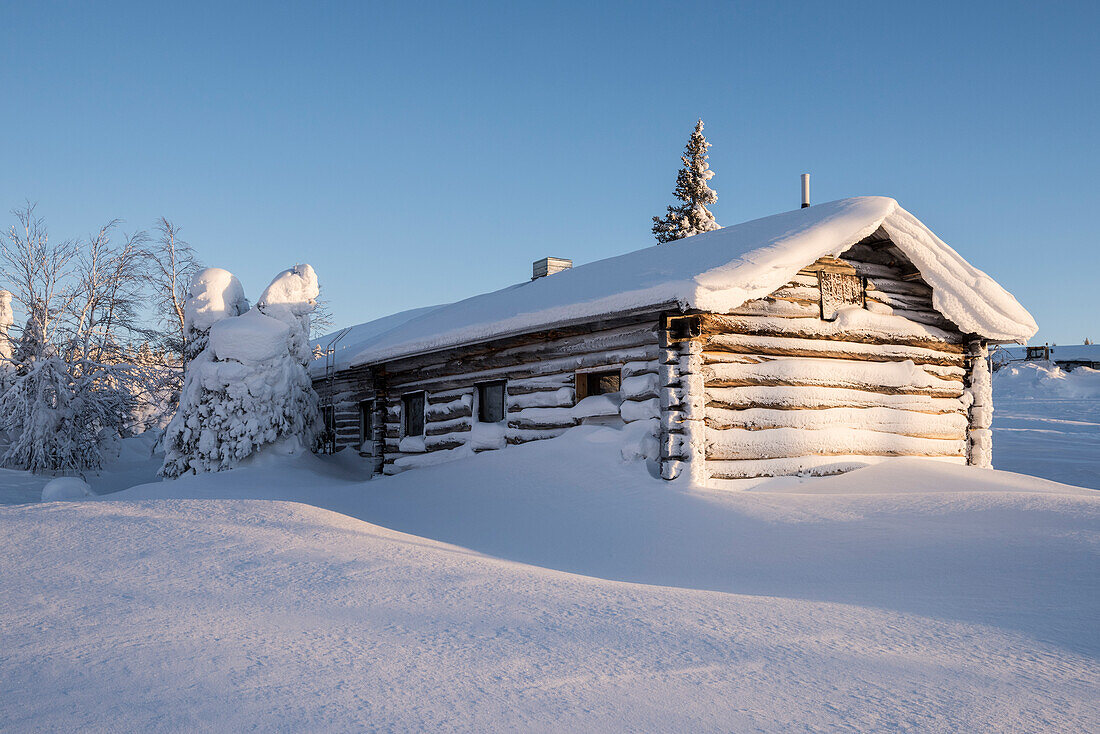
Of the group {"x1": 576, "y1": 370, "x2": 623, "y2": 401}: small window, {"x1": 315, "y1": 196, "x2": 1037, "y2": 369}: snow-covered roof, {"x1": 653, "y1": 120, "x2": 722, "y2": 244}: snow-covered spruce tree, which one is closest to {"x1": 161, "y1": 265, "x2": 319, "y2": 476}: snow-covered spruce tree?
{"x1": 315, "y1": 196, "x2": 1037, "y2": 369}: snow-covered roof

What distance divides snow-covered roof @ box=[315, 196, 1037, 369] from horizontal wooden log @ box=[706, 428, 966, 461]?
176cm

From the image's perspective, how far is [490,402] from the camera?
13359 mm

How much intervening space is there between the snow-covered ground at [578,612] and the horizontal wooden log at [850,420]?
991mm

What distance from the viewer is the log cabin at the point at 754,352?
378 inches

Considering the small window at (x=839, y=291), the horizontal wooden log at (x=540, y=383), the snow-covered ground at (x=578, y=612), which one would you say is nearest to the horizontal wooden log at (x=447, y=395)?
the horizontal wooden log at (x=540, y=383)

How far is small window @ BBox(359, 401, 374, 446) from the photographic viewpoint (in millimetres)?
18812

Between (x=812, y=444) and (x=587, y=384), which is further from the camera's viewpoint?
(x=587, y=384)

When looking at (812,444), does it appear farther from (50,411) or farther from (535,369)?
(50,411)

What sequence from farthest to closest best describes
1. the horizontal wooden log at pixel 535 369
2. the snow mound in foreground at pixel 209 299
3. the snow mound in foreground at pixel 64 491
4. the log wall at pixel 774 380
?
the snow mound in foreground at pixel 209 299
the snow mound in foreground at pixel 64 491
the horizontal wooden log at pixel 535 369
the log wall at pixel 774 380

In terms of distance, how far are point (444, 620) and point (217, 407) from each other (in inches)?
448

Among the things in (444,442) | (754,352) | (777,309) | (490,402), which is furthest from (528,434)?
(777,309)

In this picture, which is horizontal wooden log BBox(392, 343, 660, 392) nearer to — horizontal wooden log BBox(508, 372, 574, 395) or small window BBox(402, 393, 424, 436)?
A: horizontal wooden log BBox(508, 372, 574, 395)

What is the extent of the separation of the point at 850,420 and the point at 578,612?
7.25 metres

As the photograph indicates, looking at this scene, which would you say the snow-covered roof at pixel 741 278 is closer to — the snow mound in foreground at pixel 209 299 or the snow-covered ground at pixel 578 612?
the snow-covered ground at pixel 578 612
